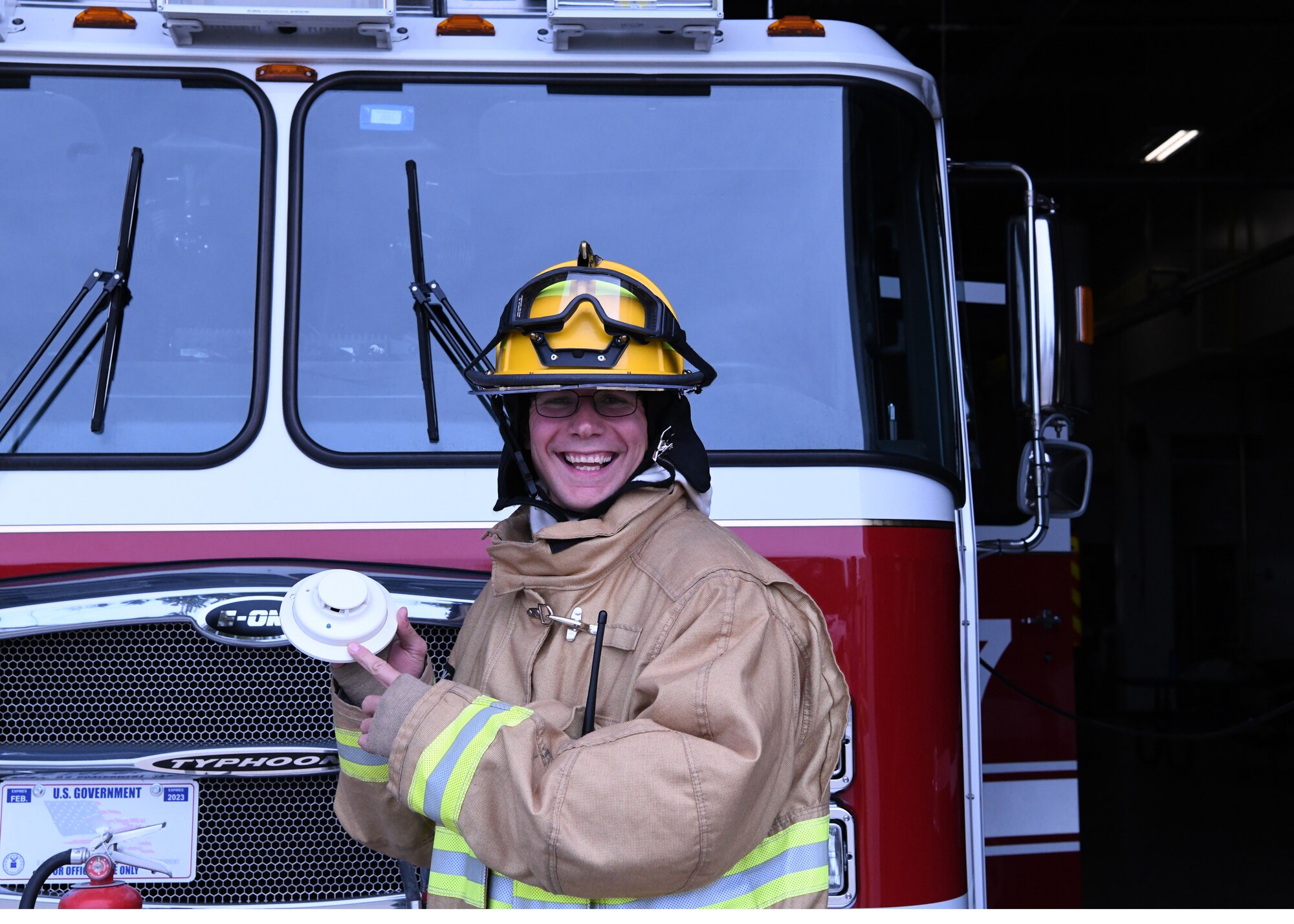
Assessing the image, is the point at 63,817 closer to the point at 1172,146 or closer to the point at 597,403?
the point at 597,403

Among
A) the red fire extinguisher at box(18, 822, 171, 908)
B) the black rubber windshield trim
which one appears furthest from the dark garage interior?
the red fire extinguisher at box(18, 822, 171, 908)

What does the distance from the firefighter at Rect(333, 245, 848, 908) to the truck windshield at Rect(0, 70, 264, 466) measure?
0.82 metres

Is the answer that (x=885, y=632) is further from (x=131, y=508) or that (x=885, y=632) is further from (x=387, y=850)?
(x=131, y=508)

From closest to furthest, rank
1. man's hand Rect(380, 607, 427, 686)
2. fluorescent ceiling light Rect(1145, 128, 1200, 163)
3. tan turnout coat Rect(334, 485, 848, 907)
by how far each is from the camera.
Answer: tan turnout coat Rect(334, 485, 848, 907)
man's hand Rect(380, 607, 427, 686)
fluorescent ceiling light Rect(1145, 128, 1200, 163)

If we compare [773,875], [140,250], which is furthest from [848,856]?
[140,250]

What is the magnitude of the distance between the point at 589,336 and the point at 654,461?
0.71 feet

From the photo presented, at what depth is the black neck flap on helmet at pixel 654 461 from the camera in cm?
200

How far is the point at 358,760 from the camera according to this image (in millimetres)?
2027

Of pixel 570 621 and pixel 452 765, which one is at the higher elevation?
pixel 570 621

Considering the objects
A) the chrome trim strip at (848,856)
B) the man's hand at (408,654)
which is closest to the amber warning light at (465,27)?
the man's hand at (408,654)

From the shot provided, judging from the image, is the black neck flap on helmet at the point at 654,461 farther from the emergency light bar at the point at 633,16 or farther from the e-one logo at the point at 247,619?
the emergency light bar at the point at 633,16

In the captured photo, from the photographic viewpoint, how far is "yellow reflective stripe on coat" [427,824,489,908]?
73.3 inches

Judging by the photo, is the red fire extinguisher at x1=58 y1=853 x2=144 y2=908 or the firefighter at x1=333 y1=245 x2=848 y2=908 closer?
the firefighter at x1=333 y1=245 x2=848 y2=908

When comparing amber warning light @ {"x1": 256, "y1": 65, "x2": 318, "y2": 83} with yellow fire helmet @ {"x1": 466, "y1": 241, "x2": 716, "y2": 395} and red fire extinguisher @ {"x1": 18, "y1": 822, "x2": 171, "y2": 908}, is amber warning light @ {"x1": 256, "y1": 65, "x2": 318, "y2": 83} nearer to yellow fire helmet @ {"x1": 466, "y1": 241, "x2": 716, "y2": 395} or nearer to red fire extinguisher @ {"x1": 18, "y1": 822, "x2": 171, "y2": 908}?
yellow fire helmet @ {"x1": 466, "y1": 241, "x2": 716, "y2": 395}
